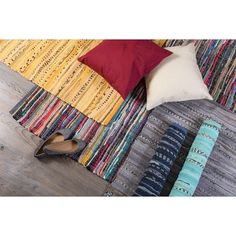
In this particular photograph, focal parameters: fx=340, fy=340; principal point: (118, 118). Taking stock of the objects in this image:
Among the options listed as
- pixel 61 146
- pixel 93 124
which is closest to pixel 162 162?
pixel 93 124

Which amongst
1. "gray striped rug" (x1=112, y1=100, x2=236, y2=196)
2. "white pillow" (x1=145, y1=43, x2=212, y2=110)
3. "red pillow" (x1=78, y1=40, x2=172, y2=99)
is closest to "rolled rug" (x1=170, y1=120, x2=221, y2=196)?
"gray striped rug" (x1=112, y1=100, x2=236, y2=196)

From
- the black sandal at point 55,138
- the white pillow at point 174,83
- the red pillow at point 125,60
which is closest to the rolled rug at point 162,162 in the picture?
the white pillow at point 174,83

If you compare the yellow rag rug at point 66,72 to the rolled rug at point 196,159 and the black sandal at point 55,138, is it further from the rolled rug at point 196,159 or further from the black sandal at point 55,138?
the rolled rug at point 196,159

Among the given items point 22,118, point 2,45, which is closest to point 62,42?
point 2,45

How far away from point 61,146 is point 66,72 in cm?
47

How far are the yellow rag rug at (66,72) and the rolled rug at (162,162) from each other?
0.35 m

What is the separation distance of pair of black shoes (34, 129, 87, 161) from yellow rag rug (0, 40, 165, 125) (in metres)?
0.18

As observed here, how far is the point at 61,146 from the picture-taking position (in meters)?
1.84

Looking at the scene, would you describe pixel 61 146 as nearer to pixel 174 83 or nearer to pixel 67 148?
pixel 67 148

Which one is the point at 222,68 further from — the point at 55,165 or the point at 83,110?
the point at 55,165

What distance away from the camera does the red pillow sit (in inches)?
74.1

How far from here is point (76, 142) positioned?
1.85m

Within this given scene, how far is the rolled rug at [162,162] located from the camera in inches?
66.2
